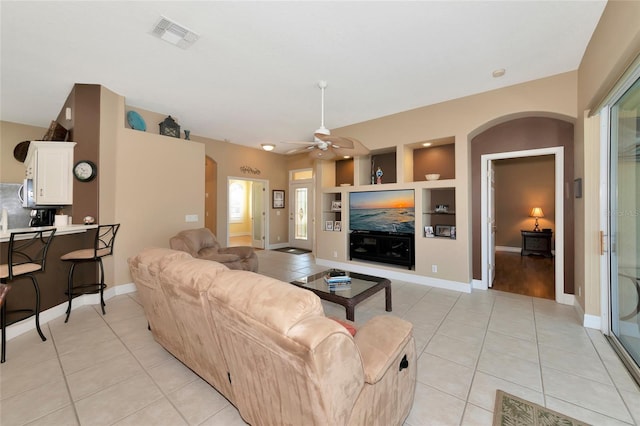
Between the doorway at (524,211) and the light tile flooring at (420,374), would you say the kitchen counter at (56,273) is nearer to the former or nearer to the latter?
the light tile flooring at (420,374)

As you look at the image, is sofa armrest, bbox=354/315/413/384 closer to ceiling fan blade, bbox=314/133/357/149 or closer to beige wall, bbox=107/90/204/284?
ceiling fan blade, bbox=314/133/357/149

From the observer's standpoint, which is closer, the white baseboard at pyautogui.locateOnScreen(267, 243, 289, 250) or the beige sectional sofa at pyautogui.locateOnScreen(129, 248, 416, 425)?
the beige sectional sofa at pyautogui.locateOnScreen(129, 248, 416, 425)

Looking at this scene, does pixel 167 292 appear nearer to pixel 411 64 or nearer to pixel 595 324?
pixel 411 64

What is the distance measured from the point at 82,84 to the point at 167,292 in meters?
3.77

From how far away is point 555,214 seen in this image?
3.92 metres

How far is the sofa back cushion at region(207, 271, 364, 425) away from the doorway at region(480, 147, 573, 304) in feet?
13.5

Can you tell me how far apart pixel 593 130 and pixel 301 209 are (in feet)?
21.4

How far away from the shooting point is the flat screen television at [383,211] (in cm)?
477

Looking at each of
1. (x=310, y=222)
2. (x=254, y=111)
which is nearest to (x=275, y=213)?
(x=310, y=222)

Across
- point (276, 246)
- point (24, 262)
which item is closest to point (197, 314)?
point (24, 262)

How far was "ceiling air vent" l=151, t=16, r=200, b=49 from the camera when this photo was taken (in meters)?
2.45

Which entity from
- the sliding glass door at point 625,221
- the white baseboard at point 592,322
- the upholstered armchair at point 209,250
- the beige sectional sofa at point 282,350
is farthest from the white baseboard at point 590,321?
the upholstered armchair at point 209,250

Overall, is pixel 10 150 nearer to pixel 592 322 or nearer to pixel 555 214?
pixel 592 322

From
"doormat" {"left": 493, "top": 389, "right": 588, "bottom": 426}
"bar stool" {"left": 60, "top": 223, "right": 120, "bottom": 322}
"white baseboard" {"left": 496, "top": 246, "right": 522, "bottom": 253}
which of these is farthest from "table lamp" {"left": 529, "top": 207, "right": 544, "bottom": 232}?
"bar stool" {"left": 60, "top": 223, "right": 120, "bottom": 322}
